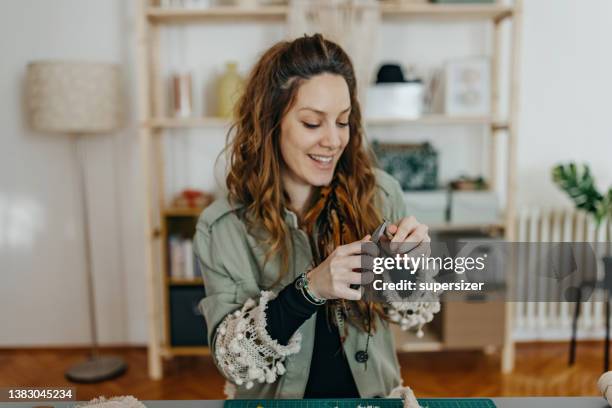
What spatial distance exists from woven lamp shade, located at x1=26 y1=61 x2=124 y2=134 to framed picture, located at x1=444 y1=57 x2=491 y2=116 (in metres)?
1.44

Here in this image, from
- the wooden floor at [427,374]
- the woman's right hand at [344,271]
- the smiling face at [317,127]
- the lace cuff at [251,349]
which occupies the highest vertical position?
the smiling face at [317,127]

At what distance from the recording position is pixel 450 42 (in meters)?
2.70

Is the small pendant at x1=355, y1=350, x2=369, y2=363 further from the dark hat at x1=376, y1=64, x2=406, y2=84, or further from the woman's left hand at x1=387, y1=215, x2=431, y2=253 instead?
the dark hat at x1=376, y1=64, x2=406, y2=84

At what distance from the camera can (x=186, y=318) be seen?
2.55 meters

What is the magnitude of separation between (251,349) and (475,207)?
1730 mm

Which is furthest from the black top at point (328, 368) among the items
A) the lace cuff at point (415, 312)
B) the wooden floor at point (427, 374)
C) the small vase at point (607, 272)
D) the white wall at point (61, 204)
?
the white wall at point (61, 204)

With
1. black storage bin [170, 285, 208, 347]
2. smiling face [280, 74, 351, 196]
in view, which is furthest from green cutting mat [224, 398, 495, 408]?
black storage bin [170, 285, 208, 347]

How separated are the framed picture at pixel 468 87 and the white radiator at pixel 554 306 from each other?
1.95 feet

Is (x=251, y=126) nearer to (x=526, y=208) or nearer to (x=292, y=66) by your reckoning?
(x=292, y=66)

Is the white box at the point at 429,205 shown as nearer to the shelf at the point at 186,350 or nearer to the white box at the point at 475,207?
the white box at the point at 475,207

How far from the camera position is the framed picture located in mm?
2479

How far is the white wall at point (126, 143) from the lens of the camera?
2.69 m

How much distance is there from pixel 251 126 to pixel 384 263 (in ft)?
1.78

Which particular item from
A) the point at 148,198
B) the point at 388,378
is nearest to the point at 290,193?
the point at 388,378
